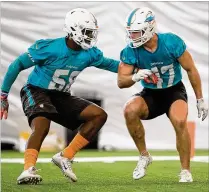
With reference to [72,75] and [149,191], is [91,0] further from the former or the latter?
[149,191]

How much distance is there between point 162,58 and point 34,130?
1.09 meters

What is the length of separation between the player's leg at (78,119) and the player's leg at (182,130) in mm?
540

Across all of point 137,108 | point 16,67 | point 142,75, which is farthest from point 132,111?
point 16,67

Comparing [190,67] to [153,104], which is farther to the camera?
[153,104]

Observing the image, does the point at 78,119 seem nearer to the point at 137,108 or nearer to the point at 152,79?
the point at 137,108

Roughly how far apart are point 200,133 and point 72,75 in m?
5.57

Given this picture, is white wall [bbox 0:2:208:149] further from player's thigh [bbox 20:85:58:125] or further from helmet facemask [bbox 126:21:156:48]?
helmet facemask [bbox 126:21:156:48]

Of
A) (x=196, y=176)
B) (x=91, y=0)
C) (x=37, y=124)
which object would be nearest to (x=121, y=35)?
(x=91, y=0)

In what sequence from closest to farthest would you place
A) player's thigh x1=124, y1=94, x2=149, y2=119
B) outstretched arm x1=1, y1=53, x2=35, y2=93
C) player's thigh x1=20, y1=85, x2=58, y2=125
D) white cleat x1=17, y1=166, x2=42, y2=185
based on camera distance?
1. white cleat x1=17, y1=166, x2=42, y2=185
2. player's thigh x1=20, y1=85, x2=58, y2=125
3. outstretched arm x1=1, y1=53, x2=35, y2=93
4. player's thigh x1=124, y1=94, x2=149, y2=119

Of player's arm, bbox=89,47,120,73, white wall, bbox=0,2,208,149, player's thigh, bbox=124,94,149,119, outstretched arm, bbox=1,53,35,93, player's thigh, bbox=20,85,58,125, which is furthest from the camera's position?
white wall, bbox=0,2,208,149

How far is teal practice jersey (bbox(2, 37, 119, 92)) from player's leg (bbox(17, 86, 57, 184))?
15 centimetres

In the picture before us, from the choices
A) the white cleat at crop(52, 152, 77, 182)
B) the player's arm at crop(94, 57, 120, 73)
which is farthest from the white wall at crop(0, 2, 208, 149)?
the white cleat at crop(52, 152, 77, 182)

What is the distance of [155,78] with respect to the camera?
5.23m

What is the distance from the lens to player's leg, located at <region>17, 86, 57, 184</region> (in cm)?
486
